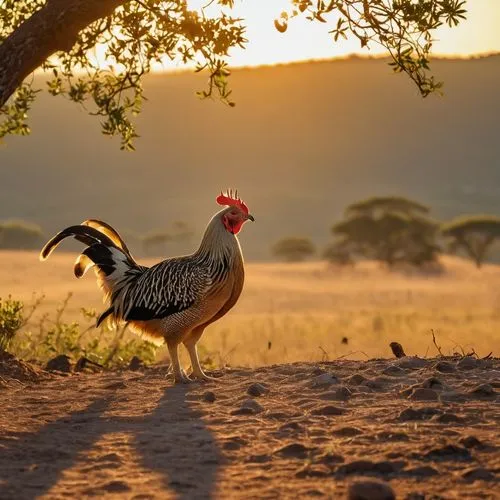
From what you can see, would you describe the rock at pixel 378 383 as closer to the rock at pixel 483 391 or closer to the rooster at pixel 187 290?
the rock at pixel 483 391

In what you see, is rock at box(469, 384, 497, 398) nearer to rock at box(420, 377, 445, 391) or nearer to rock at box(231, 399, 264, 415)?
rock at box(420, 377, 445, 391)

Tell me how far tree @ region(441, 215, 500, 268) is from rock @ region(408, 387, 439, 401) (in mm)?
36390

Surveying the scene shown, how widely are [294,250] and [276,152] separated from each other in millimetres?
36787

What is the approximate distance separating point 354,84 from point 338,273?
186 ft

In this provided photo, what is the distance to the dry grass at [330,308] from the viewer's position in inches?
718

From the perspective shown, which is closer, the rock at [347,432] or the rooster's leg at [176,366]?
the rock at [347,432]

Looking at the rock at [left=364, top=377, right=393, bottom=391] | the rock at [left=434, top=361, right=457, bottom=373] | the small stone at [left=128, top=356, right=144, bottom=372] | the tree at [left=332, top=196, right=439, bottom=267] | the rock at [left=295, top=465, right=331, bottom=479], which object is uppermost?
the tree at [left=332, top=196, right=439, bottom=267]

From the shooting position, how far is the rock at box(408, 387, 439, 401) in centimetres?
892

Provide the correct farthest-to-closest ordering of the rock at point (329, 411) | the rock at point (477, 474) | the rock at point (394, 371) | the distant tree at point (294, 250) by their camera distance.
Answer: the distant tree at point (294, 250)
the rock at point (394, 371)
the rock at point (329, 411)
the rock at point (477, 474)

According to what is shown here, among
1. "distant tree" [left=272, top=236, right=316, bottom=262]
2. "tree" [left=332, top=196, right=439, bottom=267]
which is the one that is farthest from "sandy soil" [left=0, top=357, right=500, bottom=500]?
"distant tree" [left=272, top=236, right=316, bottom=262]

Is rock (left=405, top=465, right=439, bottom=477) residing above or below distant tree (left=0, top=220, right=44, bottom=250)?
below

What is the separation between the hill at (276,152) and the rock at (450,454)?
212ft

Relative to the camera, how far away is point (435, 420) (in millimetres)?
8008

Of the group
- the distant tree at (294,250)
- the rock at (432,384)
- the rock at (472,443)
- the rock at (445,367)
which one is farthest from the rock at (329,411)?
the distant tree at (294,250)
